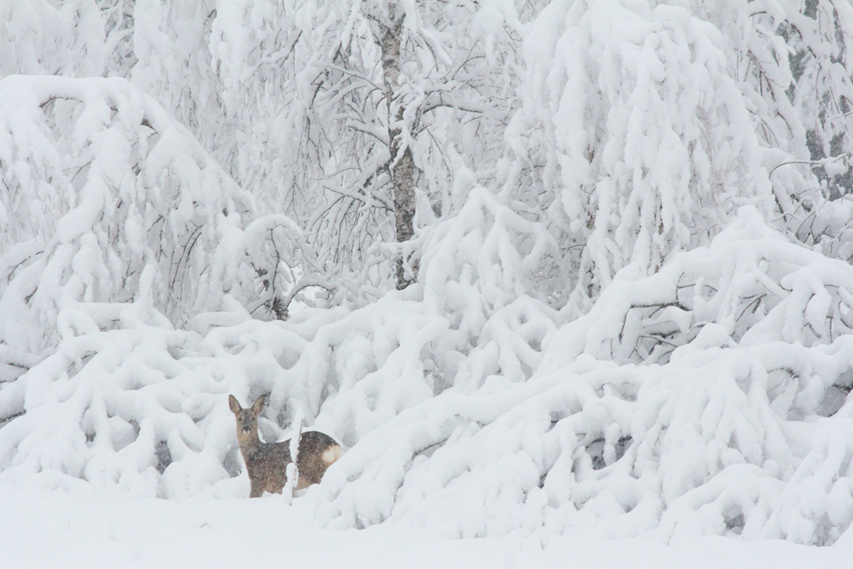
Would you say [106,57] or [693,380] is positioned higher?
[106,57]

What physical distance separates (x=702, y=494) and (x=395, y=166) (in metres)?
4.43

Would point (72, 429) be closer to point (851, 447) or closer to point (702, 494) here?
point (702, 494)

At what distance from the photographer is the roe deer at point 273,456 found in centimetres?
457

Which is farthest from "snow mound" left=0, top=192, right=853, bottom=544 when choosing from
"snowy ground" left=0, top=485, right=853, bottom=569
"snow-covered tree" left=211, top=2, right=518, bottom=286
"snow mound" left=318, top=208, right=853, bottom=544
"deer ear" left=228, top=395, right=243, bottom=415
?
"snow-covered tree" left=211, top=2, right=518, bottom=286

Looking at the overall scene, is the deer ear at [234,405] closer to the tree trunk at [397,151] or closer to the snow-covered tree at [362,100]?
the snow-covered tree at [362,100]

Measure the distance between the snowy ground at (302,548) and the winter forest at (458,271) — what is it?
0.15 metres

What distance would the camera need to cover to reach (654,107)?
4.76 metres

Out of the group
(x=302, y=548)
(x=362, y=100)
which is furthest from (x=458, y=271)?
(x=302, y=548)

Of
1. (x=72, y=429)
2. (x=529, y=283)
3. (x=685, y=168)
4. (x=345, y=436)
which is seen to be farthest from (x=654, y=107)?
(x=72, y=429)

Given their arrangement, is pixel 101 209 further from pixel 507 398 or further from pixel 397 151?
pixel 507 398

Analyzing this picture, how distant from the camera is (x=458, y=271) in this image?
5629mm

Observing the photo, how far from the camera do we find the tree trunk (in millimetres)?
6727

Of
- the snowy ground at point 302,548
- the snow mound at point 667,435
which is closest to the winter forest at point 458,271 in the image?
the snow mound at point 667,435

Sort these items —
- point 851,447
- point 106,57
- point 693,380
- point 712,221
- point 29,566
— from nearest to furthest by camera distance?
point 29,566, point 851,447, point 693,380, point 712,221, point 106,57
